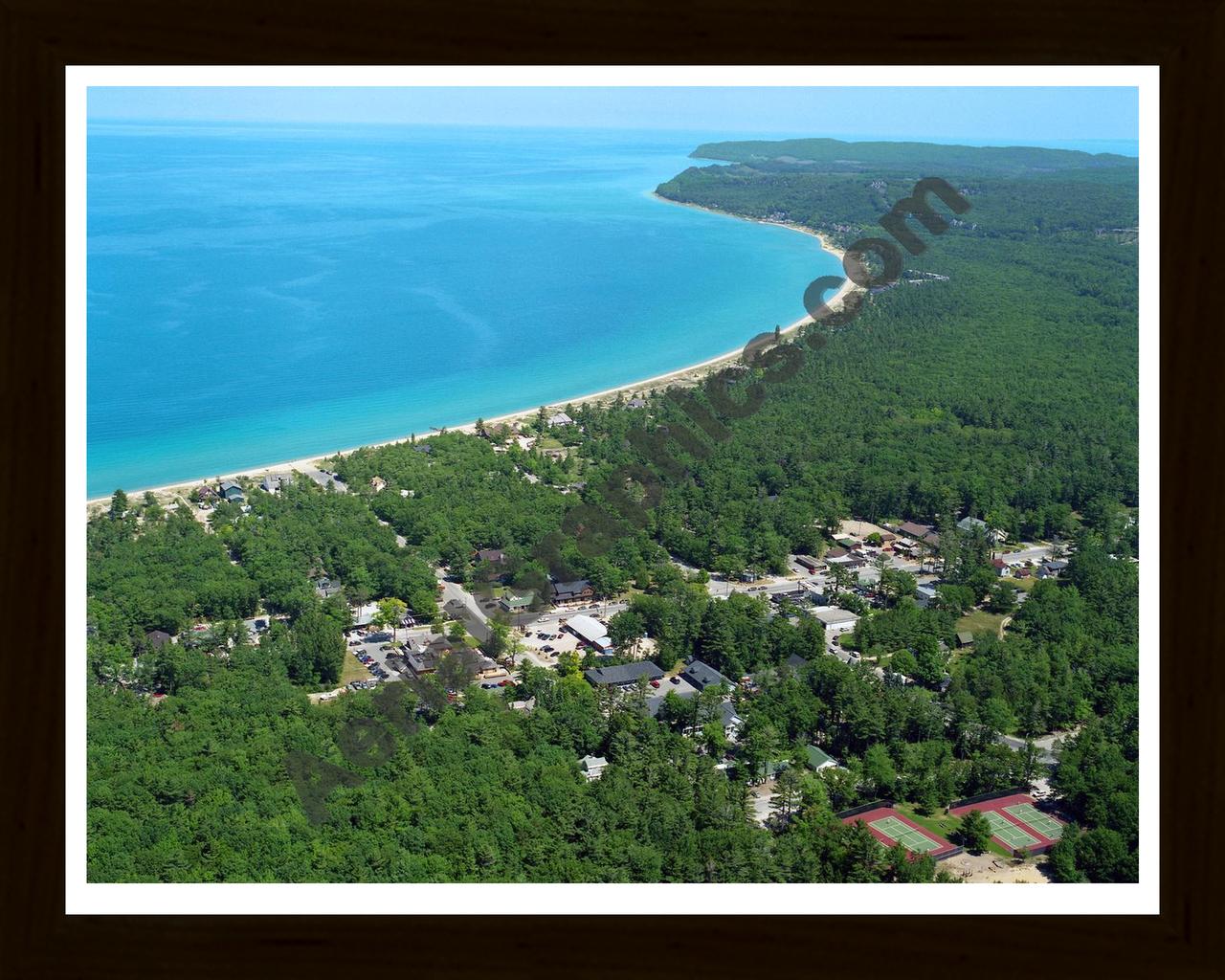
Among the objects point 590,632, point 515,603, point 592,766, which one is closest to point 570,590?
point 515,603

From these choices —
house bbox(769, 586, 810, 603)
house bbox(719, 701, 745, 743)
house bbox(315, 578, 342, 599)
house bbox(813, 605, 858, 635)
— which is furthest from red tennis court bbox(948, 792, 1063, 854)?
house bbox(315, 578, 342, 599)

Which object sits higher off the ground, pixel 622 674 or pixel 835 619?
pixel 835 619

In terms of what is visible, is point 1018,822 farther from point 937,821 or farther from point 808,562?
point 808,562

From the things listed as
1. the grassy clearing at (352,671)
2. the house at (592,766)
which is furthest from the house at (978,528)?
the grassy clearing at (352,671)

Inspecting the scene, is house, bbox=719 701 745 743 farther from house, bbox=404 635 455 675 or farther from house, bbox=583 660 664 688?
house, bbox=404 635 455 675
